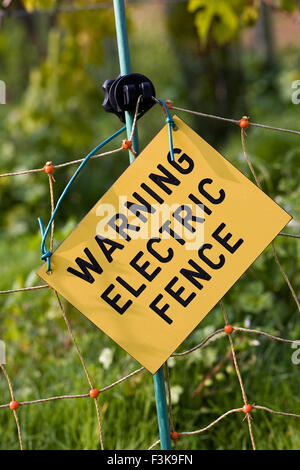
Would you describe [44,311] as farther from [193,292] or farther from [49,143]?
[49,143]

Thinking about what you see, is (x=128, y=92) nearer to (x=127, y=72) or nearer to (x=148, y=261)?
(x=127, y=72)

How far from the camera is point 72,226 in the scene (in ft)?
6.97

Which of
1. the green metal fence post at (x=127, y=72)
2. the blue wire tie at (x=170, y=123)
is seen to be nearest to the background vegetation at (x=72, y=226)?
the green metal fence post at (x=127, y=72)

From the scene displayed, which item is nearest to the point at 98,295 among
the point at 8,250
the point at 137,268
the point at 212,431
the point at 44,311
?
the point at 137,268

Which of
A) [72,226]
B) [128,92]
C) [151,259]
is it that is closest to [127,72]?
[128,92]

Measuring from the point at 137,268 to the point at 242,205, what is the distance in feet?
0.83

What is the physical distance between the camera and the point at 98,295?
1.12 meters

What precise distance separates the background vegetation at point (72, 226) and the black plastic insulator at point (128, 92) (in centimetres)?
83

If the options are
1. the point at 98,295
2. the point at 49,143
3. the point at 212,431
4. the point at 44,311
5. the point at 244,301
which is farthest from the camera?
the point at 49,143

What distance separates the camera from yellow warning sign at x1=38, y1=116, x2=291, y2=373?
3.69ft

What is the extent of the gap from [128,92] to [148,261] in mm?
342

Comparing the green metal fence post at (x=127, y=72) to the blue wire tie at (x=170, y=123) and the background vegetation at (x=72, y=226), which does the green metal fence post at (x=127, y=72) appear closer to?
the blue wire tie at (x=170, y=123)

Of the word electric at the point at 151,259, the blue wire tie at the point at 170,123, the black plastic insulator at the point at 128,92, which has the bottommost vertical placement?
the word electric at the point at 151,259

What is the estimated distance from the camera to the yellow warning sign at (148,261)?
1.12m
